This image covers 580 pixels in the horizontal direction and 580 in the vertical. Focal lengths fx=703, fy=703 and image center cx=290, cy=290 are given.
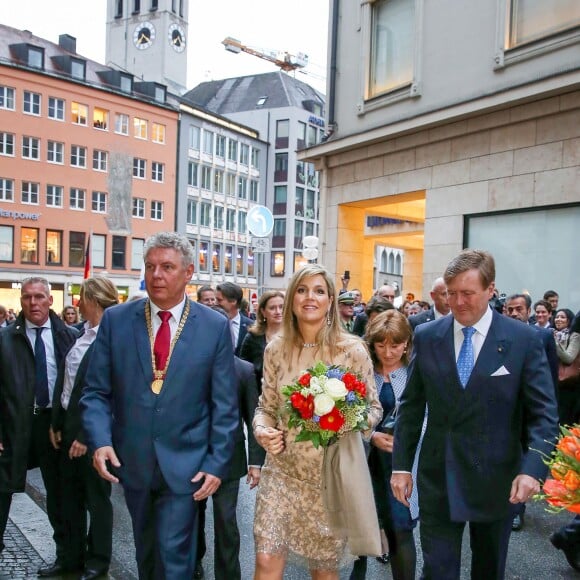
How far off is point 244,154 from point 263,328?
202 ft

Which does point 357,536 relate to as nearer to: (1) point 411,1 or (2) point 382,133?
(2) point 382,133

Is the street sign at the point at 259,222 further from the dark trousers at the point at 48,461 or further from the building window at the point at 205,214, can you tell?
the building window at the point at 205,214

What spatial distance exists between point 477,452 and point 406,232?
753 inches

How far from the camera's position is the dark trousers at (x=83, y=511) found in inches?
206

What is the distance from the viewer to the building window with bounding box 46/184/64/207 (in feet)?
164

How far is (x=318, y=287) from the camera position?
4254mm

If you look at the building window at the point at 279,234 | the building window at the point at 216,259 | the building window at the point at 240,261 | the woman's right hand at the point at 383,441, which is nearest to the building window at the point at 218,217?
the building window at the point at 216,259

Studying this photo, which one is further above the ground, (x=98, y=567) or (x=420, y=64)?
(x=420, y=64)

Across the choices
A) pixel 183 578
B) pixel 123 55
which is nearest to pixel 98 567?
pixel 183 578

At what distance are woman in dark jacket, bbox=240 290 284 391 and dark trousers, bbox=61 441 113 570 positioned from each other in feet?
7.25

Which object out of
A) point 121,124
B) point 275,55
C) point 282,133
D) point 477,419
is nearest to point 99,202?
point 121,124

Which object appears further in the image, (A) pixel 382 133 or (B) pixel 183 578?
(A) pixel 382 133

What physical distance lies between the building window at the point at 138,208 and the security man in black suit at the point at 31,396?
5080 centimetres

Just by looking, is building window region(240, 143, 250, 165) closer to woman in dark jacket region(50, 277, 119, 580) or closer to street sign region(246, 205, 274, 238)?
street sign region(246, 205, 274, 238)
